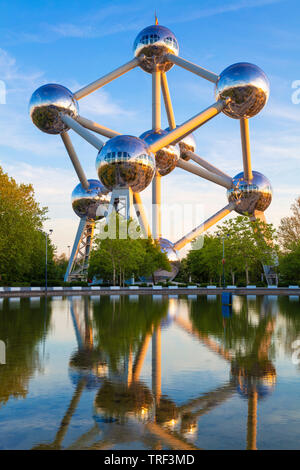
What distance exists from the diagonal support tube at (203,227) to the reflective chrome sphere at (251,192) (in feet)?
3.58

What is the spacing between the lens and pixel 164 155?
46.5m

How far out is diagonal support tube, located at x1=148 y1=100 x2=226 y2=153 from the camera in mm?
38766

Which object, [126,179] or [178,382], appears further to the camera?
[126,179]

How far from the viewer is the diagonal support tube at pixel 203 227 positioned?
51.6 metres

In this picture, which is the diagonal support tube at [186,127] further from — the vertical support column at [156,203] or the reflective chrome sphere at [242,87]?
the vertical support column at [156,203]

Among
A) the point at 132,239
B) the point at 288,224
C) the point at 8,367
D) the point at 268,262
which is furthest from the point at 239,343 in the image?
the point at 288,224

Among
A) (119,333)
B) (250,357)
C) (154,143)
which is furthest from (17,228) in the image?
(250,357)

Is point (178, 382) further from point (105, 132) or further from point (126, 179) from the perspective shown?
point (105, 132)

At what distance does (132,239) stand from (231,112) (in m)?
15.9

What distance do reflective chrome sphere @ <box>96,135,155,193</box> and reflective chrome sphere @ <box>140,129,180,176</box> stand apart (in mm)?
9036

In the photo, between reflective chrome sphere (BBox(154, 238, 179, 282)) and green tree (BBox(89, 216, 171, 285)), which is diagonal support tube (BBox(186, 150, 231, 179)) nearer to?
reflective chrome sphere (BBox(154, 238, 179, 282))

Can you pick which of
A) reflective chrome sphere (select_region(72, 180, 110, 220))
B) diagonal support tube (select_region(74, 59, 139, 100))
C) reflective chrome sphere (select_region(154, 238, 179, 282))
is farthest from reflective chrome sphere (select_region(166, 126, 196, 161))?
diagonal support tube (select_region(74, 59, 139, 100))

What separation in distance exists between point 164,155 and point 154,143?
8203 mm

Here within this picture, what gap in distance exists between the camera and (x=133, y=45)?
152 feet
